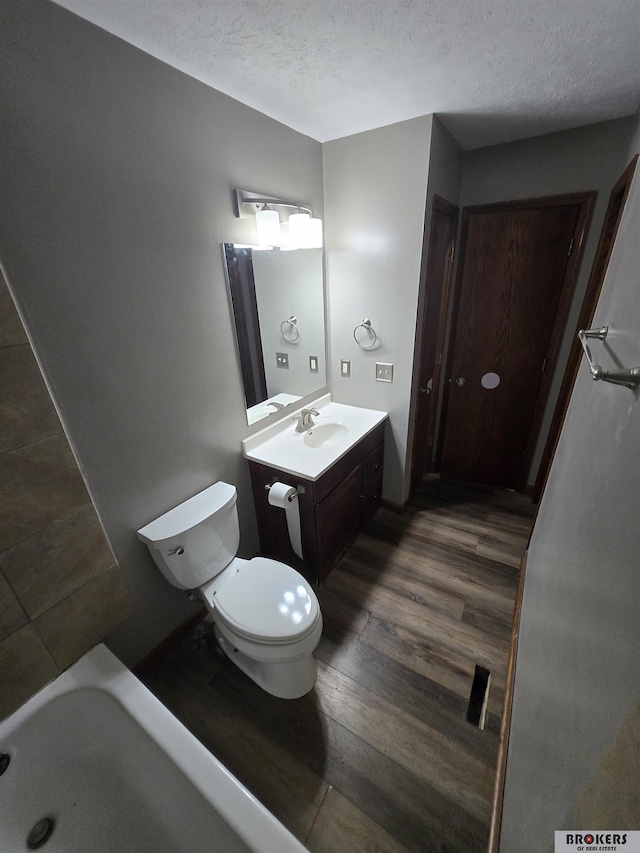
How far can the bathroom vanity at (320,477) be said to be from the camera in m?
1.72

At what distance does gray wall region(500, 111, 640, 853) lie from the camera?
0.44 m

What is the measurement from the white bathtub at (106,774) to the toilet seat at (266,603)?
33 centimetres

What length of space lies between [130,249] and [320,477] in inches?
47.6

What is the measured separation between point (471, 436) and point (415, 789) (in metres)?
2.09

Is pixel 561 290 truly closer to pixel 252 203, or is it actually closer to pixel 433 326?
pixel 433 326

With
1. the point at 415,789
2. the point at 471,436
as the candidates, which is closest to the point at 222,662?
the point at 415,789

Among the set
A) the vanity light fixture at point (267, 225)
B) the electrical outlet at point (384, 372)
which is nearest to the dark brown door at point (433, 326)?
the electrical outlet at point (384, 372)

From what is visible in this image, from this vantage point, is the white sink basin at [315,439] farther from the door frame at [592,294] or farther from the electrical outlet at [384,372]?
the door frame at [592,294]

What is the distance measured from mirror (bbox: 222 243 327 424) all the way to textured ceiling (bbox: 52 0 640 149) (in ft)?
1.97

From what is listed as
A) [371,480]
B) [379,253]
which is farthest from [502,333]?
[371,480]

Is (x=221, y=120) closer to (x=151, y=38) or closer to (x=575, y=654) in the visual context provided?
(x=151, y=38)

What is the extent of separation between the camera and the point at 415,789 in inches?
45.6

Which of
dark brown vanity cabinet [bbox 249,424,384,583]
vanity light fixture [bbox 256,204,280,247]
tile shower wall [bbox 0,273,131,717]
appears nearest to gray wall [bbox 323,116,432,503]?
dark brown vanity cabinet [bbox 249,424,384,583]

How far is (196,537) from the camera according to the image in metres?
1.44
